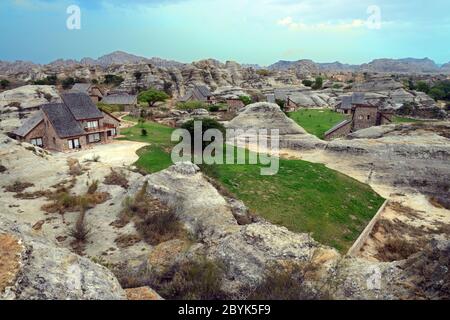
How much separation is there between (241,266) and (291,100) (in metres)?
80.8

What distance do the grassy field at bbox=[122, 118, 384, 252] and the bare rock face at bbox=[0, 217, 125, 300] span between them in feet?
45.6

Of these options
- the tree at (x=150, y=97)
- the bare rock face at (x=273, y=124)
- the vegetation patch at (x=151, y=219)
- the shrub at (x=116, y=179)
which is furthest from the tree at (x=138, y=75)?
the vegetation patch at (x=151, y=219)

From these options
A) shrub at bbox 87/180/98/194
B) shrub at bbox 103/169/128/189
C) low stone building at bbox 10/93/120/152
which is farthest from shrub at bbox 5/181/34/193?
low stone building at bbox 10/93/120/152

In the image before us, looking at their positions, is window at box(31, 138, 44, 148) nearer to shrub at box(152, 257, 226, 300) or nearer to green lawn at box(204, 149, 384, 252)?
green lawn at box(204, 149, 384, 252)

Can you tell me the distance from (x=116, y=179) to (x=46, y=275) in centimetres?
1541

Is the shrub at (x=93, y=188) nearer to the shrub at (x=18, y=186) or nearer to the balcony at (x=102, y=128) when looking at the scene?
the shrub at (x=18, y=186)

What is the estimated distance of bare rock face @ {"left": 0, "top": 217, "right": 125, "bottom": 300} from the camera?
7926 mm

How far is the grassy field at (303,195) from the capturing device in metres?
22.2

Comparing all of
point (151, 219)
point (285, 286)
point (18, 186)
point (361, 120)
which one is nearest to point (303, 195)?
point (151, 219)

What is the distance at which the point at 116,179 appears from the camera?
23531mm

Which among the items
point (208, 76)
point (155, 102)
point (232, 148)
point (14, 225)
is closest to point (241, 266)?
point (14, 225)

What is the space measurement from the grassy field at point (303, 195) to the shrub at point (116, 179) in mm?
3983

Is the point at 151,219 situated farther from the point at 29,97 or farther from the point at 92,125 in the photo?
the point at 29,97
